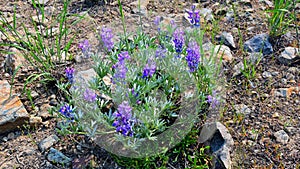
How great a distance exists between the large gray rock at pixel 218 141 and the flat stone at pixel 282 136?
405 millimetres

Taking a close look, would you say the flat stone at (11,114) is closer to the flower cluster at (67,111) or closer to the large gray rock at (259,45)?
the flower cluster at (67,111)

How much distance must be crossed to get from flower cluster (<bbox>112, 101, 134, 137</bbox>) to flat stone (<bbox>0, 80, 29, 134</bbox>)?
1.02 m

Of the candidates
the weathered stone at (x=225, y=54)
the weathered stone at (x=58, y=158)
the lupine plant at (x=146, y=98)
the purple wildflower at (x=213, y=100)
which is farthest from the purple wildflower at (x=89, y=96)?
the weathered stone at (x=225, y=54)

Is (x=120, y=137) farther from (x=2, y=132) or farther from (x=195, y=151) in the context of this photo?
(x=2, y=132)

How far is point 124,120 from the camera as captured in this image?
2.84 meters

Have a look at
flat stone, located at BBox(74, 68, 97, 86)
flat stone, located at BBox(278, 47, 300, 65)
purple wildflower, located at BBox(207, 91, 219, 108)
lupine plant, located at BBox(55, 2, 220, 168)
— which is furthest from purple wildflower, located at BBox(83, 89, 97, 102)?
flat stone, located at BBox(278, 47, 300, 65)

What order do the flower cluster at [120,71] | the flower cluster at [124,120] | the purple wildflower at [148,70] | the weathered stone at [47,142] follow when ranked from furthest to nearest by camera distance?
1. the weathered stone at [47,142]
2. the purple wildflower at [148,70]
3. the flower cluster at [120,71]
4. the flower cluster at [124,120]

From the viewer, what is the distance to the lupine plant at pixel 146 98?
3.01m

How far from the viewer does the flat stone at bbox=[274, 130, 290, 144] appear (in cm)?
334

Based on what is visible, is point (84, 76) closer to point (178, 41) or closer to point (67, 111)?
point (67, 111)

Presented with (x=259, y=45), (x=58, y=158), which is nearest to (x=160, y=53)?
(x=58, y=158)

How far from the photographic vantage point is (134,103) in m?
3.08

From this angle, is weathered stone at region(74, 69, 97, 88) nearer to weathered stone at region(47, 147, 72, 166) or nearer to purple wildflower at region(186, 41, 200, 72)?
weathered stone at region(47, 147, 72, 166)

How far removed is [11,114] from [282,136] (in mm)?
2323
